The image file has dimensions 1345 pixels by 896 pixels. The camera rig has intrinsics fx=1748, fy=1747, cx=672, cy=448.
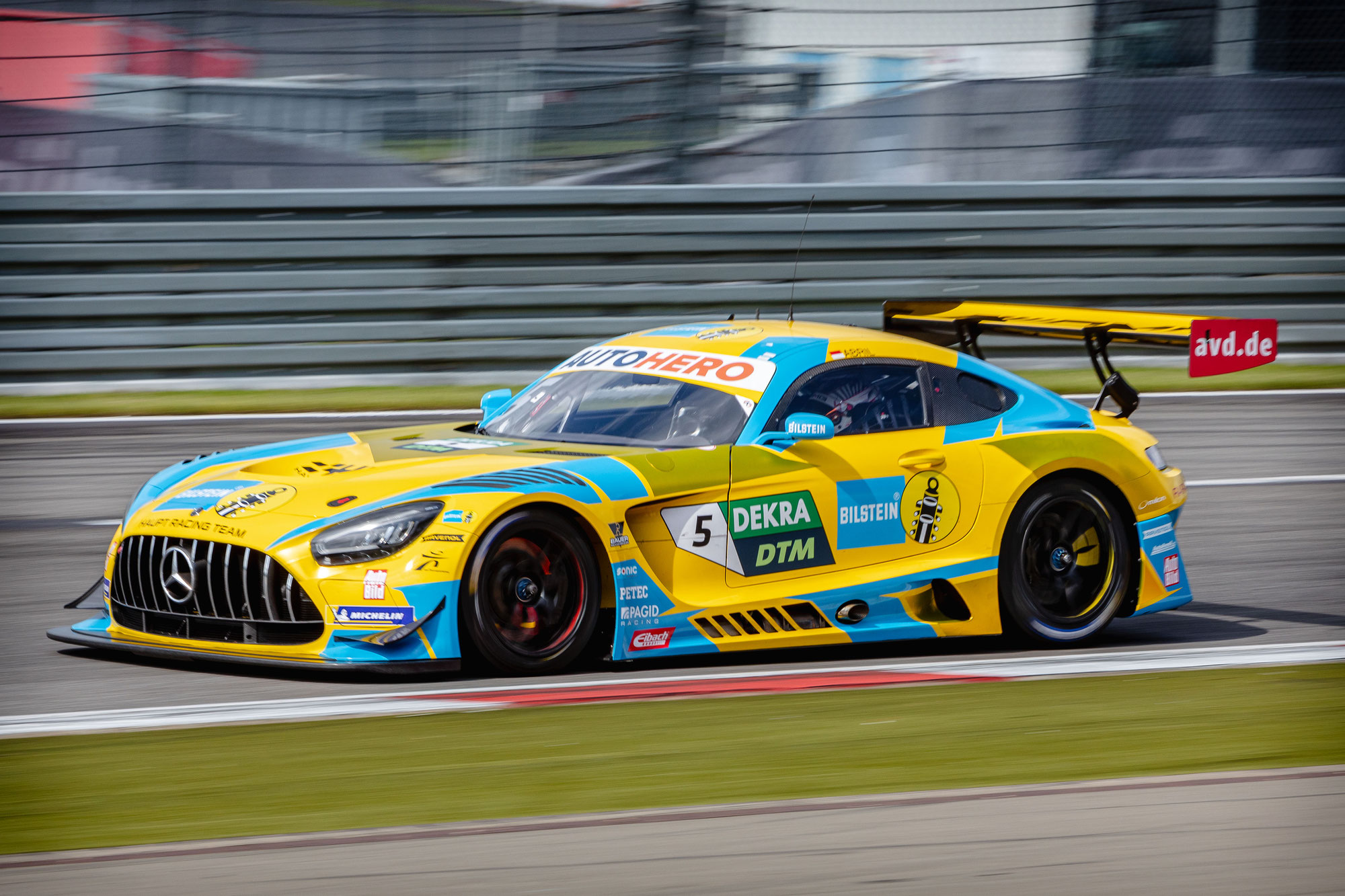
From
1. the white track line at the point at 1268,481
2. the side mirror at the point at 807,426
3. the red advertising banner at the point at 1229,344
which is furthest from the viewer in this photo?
the white track line at the point at 1268,481

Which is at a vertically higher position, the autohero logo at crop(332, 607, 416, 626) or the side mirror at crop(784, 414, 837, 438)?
the side mirror at crop(784, 414, 837, 438)

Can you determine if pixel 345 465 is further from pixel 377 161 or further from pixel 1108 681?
pixel 377 161

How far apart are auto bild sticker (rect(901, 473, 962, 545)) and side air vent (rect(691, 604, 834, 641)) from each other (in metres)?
0.57

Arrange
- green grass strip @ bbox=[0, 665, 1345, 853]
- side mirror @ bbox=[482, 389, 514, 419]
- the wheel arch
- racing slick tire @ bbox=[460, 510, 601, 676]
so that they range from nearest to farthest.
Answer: green grass strip @ bbox=[0, 665, 1345, 853]
racing slick tire @ bbox=[460, 510, 601, 676]
the wheel arch
side mirror @ bbox=[482, 389, 514, 419]

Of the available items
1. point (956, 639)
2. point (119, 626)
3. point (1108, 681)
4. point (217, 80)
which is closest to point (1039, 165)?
point (217, 80)

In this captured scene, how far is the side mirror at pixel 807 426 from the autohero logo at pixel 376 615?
172 centimetres

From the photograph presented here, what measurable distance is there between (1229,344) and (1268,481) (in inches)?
174

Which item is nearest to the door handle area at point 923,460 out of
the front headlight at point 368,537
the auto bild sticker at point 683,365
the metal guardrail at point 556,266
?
the auto bild sticker at point 683,365

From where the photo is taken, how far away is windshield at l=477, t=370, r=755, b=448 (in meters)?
6.97

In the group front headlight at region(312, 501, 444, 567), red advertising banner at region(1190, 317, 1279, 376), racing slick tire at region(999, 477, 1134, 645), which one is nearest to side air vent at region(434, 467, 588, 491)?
front headlight at region(312, 501, 444, 567)

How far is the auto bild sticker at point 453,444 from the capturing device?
685 cm

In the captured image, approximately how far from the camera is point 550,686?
6.17 metres

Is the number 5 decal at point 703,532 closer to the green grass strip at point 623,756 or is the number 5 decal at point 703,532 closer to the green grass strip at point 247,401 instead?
the green grass strip at point 623,756

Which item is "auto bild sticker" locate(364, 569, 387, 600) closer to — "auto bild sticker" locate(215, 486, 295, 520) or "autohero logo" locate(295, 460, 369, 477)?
"auto bild sticker" locate(215, 486, 295, 520)
